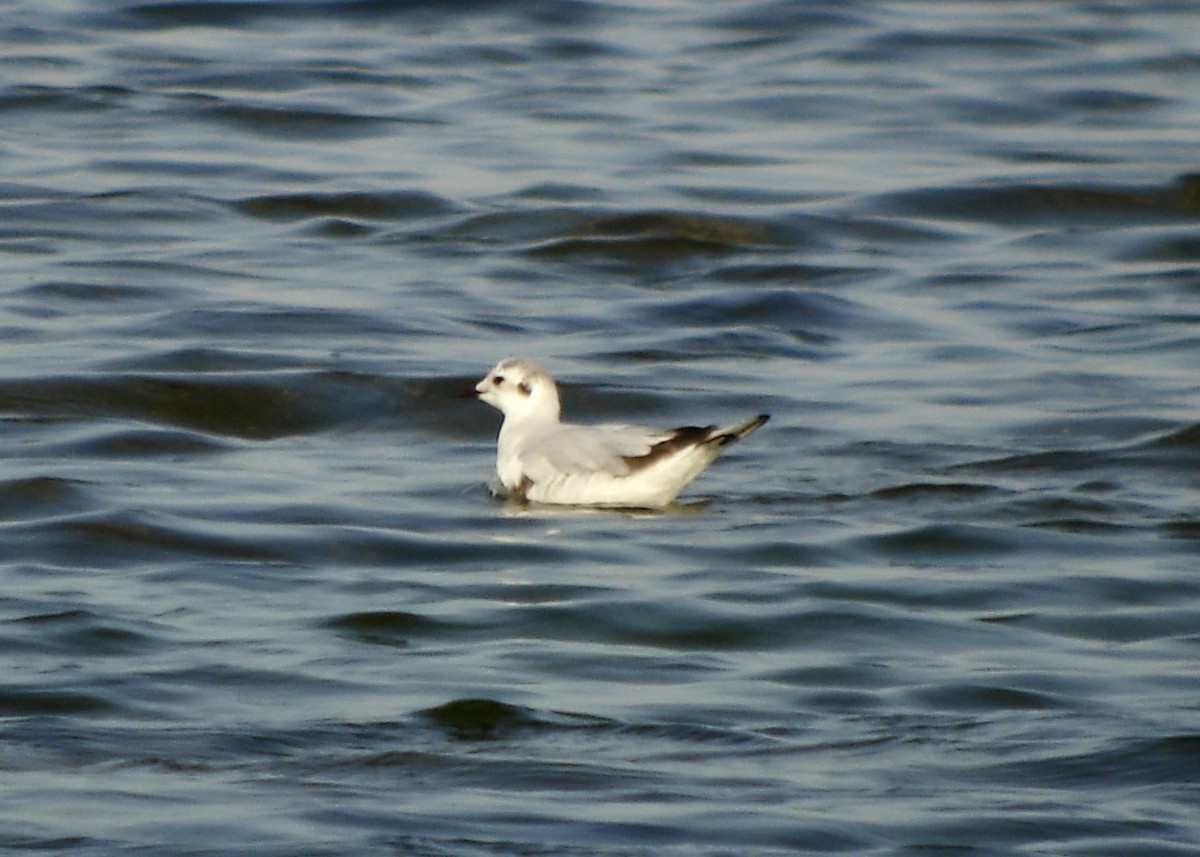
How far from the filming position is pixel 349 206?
17.1 meters

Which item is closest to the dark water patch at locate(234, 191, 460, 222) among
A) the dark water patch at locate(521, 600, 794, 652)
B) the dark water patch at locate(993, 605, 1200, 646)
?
the dark water patch at locate(521, 600, 794, 652)

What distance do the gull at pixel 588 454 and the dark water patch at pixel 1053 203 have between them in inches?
245

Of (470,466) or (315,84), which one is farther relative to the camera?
(315,84)

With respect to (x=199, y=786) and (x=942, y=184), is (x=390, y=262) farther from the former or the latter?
(x=199, y=786)

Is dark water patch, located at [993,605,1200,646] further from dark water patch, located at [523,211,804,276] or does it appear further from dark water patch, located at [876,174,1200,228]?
dark water patch, located at [876,174,1200,228]

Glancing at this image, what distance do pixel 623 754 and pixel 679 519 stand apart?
3.51 m

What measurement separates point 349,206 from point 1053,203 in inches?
168

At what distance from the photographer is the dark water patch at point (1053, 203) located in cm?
1714

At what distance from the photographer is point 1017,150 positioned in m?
19.0

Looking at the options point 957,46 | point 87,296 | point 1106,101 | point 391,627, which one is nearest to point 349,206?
point 87,296

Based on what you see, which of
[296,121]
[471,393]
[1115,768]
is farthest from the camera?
[296,121]

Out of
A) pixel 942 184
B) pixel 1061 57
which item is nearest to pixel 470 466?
pixel 942 184

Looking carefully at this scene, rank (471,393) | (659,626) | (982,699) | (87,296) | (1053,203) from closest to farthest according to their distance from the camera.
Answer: (982,699) < (659,626) < (471,393) < (87,296) < (1053,203)

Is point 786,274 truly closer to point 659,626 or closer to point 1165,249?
point 1165,249
